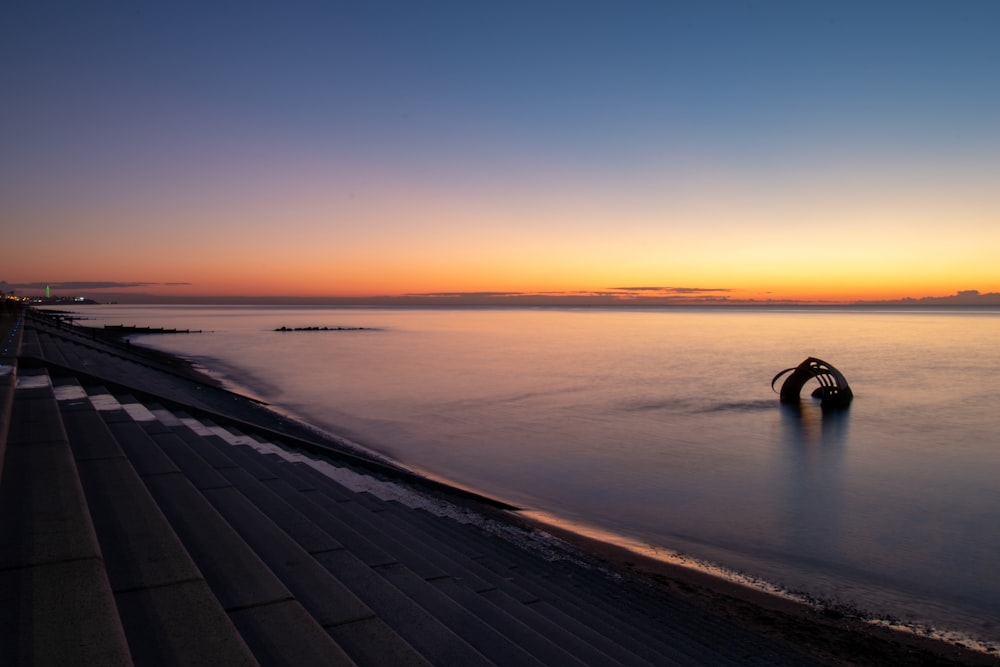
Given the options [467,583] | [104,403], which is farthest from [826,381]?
[104,403]

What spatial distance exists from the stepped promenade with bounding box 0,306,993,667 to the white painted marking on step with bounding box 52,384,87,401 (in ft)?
0.27

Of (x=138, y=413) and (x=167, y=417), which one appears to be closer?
(x=138, y=413)

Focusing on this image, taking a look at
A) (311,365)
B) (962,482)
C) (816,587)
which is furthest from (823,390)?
(311,365)

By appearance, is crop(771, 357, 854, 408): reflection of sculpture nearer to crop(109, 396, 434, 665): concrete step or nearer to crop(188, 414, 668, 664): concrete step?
crop(188, 414, 668, 664): concrete step

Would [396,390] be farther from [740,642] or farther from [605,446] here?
[740,642]

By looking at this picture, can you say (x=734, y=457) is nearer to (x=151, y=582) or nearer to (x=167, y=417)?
(x=167, y=417)

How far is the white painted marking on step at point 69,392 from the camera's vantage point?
938 centimetres

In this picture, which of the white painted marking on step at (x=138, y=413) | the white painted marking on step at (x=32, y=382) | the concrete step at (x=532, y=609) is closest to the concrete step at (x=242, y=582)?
the concrete step at (x=532, y=609)

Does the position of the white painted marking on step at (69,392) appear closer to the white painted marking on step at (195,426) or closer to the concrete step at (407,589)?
the white painted marking on step at (195,426)

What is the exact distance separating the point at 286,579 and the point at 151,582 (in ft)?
3.40

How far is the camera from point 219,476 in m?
6.85

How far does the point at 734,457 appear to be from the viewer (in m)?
20.2

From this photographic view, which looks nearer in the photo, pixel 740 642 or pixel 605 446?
pixel 740 642

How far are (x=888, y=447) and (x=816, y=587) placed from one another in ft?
50.5
